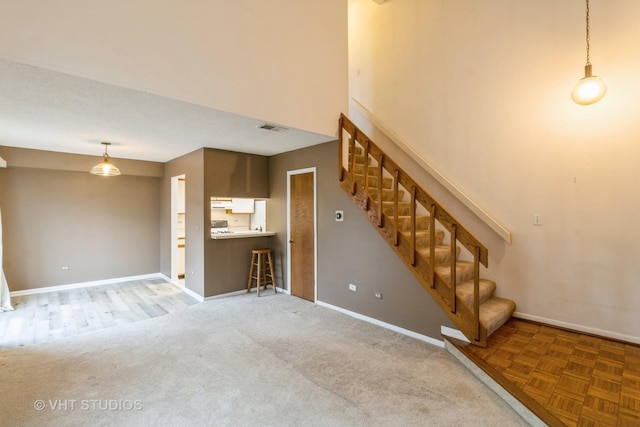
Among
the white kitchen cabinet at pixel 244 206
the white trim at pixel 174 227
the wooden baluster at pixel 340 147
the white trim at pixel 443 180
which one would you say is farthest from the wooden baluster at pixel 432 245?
the white trim at pixel 174 227

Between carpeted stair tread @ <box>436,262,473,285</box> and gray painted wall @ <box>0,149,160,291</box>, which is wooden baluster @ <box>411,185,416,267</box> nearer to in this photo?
carpeted stair tread @ <box>436,262,473,285</box>

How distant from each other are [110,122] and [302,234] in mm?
3118

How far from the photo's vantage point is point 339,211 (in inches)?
175

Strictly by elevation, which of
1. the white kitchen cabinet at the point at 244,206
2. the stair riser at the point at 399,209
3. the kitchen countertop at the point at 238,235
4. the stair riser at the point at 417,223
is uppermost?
the white kitchen cabinet at the point at 244,206

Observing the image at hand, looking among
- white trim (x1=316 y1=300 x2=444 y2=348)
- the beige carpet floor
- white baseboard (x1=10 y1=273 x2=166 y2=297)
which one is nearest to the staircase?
white trim (x1=316 y1=300 x2=444 y2=348)

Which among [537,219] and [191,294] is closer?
[537,219]

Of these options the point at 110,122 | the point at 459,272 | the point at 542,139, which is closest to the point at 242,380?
the point at 459,272

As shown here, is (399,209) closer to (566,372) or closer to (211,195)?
(566,372)

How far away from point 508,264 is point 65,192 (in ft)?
25.4

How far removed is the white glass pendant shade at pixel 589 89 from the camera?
9.27 ft

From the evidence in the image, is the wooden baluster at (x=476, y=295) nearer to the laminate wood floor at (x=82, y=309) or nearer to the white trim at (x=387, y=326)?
the white trim at (x=387, y=326)

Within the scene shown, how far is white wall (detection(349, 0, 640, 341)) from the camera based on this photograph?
299 centimetres

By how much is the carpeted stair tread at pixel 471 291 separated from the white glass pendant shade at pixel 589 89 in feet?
7.22

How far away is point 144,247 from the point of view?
21.7 ft
